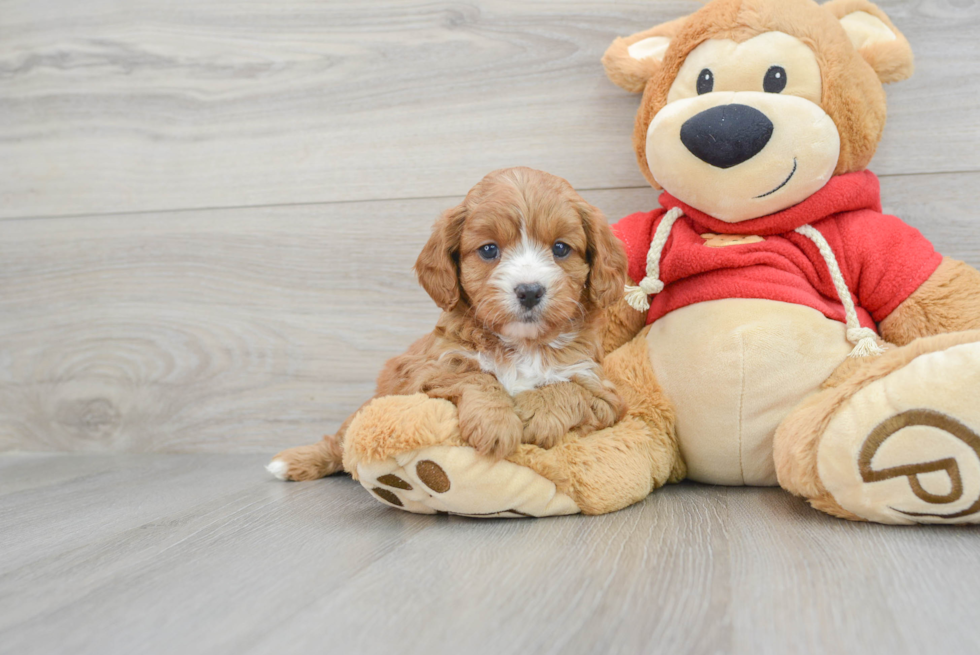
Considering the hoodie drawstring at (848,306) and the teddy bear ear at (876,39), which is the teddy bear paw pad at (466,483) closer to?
the hoodie drawstring at (848,306)

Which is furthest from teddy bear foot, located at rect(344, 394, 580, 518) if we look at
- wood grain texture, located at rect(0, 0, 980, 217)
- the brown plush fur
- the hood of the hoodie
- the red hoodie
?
wood grain texture, located at rect(0, 0, 980, 217)

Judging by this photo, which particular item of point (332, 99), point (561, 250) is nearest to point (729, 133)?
point (561, 250)

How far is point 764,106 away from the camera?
1456 millimetres

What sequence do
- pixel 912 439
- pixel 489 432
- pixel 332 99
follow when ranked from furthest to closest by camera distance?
pixel 332 99
pixel 489 432
pixel 912 439

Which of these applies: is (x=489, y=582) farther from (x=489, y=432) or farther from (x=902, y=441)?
(x=902, y=441)

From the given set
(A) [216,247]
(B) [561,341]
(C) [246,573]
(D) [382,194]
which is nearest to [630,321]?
(B) [561,341]

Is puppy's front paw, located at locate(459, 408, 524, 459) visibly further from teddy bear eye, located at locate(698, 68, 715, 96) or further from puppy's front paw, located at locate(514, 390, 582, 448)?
teddy bear eye, located at locate(698, 68, 715, 96)

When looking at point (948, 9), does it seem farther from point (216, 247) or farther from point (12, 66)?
point (12, 66)

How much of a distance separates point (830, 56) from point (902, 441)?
2.56ft

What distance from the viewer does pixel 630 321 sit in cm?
172

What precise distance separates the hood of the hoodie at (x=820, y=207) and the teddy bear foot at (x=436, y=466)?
695 mm

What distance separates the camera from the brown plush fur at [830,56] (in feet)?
4.85

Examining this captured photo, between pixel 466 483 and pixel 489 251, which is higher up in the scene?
pixel 489 251

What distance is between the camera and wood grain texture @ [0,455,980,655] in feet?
2.85
